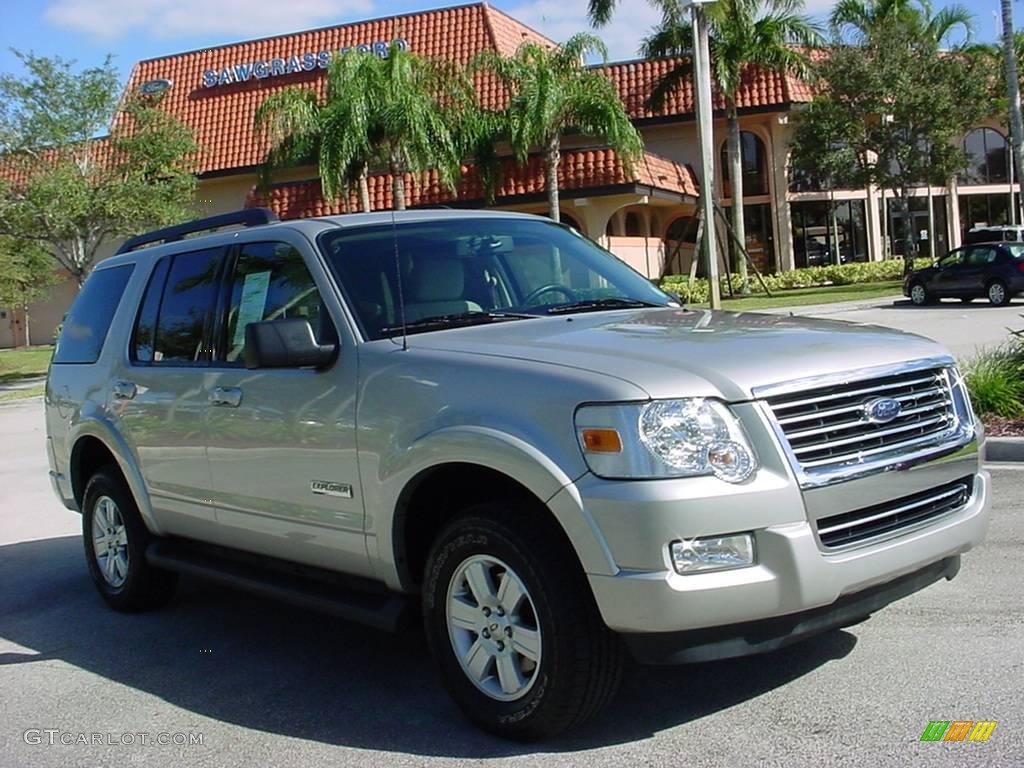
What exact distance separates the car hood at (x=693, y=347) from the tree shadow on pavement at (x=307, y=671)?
54.1 inches

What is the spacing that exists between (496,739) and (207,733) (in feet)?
4.06

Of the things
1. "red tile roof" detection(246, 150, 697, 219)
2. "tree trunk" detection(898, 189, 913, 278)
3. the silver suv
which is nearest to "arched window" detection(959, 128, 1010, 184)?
"tree trunk" detection(898, 189, 913, 278)

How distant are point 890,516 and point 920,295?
84.5 ft

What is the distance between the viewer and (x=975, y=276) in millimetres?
27047

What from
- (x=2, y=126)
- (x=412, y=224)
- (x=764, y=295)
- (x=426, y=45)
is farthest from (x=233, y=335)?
(x=426, y=45)

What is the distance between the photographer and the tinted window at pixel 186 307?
583 centimetres

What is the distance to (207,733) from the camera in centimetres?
468

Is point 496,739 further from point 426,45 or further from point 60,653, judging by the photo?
point 426,45

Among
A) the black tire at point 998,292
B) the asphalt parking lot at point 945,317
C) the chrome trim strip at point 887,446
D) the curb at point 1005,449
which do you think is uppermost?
the chrome trim strip at point 887,446

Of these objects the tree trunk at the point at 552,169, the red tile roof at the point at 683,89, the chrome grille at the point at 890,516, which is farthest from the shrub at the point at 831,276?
the chrome grille at the point at 890,516

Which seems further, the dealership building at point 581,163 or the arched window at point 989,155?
the arched window at point 989,155

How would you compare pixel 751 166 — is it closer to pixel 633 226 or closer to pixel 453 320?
pixel 633 226

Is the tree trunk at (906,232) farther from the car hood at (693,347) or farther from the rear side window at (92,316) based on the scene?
the car hood at (693,347)

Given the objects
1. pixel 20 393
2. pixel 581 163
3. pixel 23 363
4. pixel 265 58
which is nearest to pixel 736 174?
pixel 581 163
